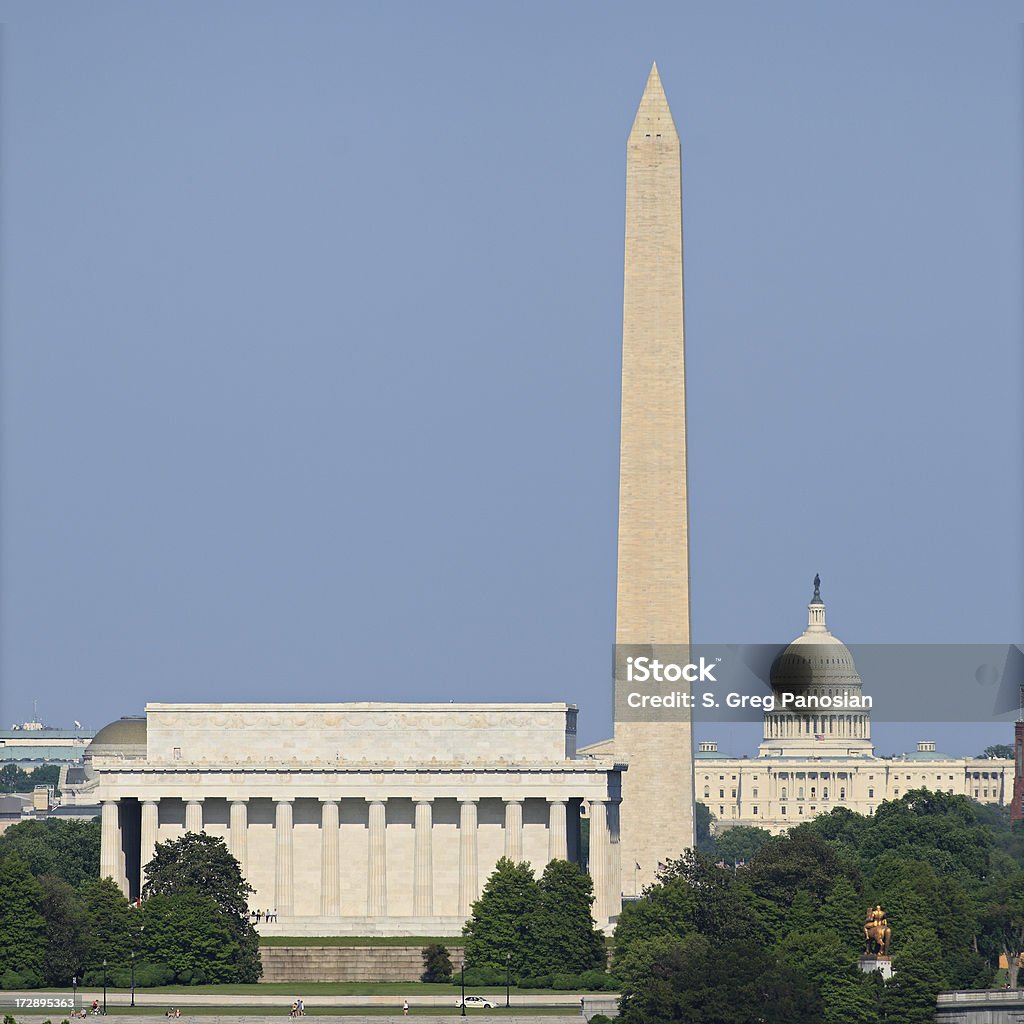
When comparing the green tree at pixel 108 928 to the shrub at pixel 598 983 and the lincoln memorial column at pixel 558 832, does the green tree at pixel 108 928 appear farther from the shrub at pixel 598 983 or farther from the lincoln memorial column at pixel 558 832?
the lincoln memorial column at pixel 558 832

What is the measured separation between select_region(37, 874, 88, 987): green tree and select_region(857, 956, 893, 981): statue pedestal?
27.9m

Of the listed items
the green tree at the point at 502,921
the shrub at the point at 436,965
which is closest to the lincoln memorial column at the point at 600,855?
the green tree at the point at 502,921

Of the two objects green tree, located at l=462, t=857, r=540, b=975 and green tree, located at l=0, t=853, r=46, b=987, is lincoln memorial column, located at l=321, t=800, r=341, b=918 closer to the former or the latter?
green tree, located at l=462, t=857, r=540, b=975

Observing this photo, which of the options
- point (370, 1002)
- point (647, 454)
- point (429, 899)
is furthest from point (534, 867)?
point (370, 1002)

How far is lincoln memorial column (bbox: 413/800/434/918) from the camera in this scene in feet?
493

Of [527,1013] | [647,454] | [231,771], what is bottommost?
[527,1013]

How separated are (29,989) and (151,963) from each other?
6.73 metres

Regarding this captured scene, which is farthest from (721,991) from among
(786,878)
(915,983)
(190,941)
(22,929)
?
(22,929)

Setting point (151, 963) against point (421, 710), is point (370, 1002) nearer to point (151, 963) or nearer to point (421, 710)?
point (151, 963)

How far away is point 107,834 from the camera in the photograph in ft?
496

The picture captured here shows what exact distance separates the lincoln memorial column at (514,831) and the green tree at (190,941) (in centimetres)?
1911

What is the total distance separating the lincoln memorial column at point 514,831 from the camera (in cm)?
14988

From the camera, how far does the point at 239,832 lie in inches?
5915

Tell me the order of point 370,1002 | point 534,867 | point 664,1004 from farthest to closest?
point 534,867 → point 370,1002 → point 664,1004
